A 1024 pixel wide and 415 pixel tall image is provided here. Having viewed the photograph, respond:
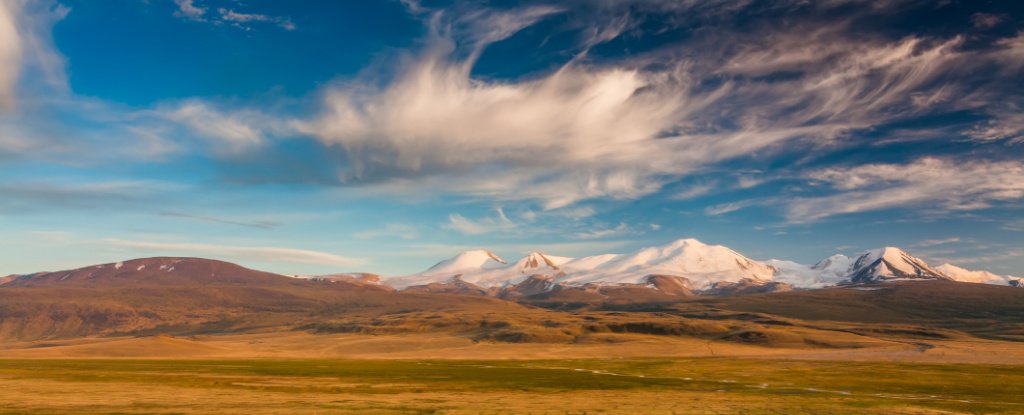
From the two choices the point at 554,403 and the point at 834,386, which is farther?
the point at 834,386

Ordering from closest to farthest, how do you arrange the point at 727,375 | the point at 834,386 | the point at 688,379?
1. the point at 834,386
2. the point at 688,379
3. the point at 727,375

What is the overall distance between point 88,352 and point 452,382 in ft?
441

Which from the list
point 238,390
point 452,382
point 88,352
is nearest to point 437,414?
point 238,390

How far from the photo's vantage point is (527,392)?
81000 mm

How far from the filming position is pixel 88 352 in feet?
593

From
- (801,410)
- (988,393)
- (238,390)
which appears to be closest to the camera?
(801,410)

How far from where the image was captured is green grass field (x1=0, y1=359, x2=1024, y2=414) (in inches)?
2346

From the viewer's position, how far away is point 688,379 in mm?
103688

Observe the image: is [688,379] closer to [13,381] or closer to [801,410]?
[801,410]

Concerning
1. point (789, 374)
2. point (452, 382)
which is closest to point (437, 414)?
point (452, 382)

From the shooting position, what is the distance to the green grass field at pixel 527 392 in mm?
59594

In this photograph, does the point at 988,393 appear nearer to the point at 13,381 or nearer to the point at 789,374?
the point at 789,374

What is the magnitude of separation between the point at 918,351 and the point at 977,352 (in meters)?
14.1

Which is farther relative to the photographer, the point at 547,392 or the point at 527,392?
the point at 527,392
